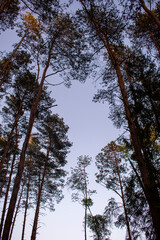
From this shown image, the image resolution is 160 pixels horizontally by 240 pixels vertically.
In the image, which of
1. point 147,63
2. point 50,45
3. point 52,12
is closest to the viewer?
point 147,63

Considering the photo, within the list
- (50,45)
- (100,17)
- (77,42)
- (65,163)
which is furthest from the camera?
(65,163)

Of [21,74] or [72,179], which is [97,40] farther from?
[72,179]

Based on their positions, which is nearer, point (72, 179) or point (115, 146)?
point (115, 146)

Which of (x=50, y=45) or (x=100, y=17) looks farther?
(x=50, y=45)

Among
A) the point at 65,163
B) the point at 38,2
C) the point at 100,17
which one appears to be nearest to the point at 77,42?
the point at 100,17

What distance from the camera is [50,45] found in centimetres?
944

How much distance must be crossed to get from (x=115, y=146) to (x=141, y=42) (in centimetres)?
916

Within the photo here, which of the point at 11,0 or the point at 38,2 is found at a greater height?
the point at 11,0

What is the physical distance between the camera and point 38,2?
739 cm

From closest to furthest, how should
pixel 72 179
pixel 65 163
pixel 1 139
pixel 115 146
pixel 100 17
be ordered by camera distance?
pixel 100 17
pixel 1 139
pixel 115 146
pixel 65 163
pixel 72 179

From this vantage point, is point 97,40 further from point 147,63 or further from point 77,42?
point 147,63

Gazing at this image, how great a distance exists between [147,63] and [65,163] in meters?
12.1

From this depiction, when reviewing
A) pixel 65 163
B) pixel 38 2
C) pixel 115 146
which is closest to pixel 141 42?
pixel 38 2

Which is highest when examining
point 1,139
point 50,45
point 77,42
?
point 50,45
